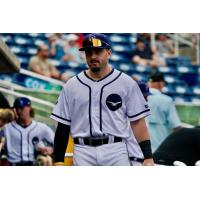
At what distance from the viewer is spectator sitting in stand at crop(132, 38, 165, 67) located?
22.0ft

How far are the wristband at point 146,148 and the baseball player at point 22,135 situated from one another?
106 cm

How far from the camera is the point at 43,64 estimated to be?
21.9ft

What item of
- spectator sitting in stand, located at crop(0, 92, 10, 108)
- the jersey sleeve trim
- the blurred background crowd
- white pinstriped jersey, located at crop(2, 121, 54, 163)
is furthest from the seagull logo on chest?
spectator sitting in stand, located at crop(0, 92, 10, 108)

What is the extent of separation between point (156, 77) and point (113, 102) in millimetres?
867

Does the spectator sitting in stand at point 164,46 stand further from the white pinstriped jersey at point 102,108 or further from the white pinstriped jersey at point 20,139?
the white pinstriped jersey at point 20,139

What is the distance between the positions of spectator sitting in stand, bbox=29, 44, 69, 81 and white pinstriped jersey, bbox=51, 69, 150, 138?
0.68 m

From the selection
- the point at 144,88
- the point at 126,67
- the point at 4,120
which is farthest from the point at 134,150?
the point at 4,120

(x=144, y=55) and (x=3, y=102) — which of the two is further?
(x=144, y=55)

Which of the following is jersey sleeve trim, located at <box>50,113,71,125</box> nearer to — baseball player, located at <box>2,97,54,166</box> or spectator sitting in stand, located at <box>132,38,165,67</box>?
baseball player, located at <box>2,97,54,166</box>

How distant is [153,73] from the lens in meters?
6.66

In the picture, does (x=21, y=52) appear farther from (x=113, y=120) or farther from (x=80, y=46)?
(x=113, y=120)

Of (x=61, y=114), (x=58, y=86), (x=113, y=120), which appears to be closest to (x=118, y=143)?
(x=113, y=120)

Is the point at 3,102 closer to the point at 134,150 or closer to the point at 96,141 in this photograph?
the point at 96,141

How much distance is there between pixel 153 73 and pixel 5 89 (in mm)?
1476
